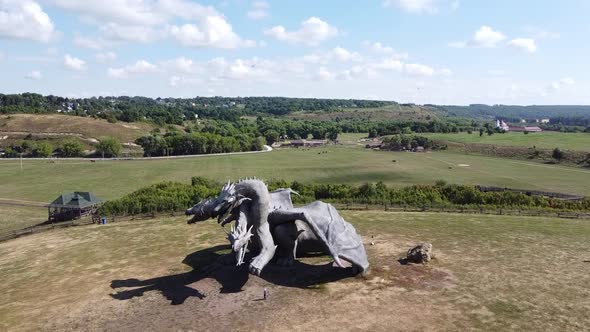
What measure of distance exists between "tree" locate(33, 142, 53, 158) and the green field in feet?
35.4

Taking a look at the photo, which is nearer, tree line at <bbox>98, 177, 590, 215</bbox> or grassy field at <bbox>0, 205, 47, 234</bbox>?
tree line at <bbox>98, 177, 590, 215</bbox>

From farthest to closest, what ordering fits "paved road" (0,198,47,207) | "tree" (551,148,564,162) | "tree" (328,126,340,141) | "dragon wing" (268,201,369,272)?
"tree" (328,126,340,141) < "tree" (551,148,564,162) < "paved road" (0,198,47,207) < "dragon wing" (268,201,369,272)

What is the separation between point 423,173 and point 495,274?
66912 millimetres

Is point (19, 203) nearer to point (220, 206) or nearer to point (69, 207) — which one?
point (69, 207)

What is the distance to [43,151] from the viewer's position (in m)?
124

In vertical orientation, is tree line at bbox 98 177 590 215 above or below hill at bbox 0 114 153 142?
below

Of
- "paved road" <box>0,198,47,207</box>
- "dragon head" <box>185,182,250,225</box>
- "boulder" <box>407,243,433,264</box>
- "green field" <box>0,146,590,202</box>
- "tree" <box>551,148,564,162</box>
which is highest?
"dragon head" <box>185,182,250,225</box>

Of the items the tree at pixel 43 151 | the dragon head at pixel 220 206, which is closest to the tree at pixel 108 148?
the tree at pixel 43 151

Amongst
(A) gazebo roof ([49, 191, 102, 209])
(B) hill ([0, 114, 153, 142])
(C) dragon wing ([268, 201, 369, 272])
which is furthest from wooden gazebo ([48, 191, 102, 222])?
(B) hill ([0, 114, 153, 142])

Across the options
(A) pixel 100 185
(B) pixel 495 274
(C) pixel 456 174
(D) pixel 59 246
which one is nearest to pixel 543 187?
(C) pixel 456 174

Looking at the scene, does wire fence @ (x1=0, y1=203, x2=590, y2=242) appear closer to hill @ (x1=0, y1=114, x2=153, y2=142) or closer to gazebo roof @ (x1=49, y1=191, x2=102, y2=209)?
gazebo roof @ (x1=49, y1=191, x2=102, y2=209)

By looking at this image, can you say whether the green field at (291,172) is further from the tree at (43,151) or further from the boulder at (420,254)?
the boulder at (420,254)

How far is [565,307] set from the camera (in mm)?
21344

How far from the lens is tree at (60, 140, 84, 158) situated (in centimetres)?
12719
